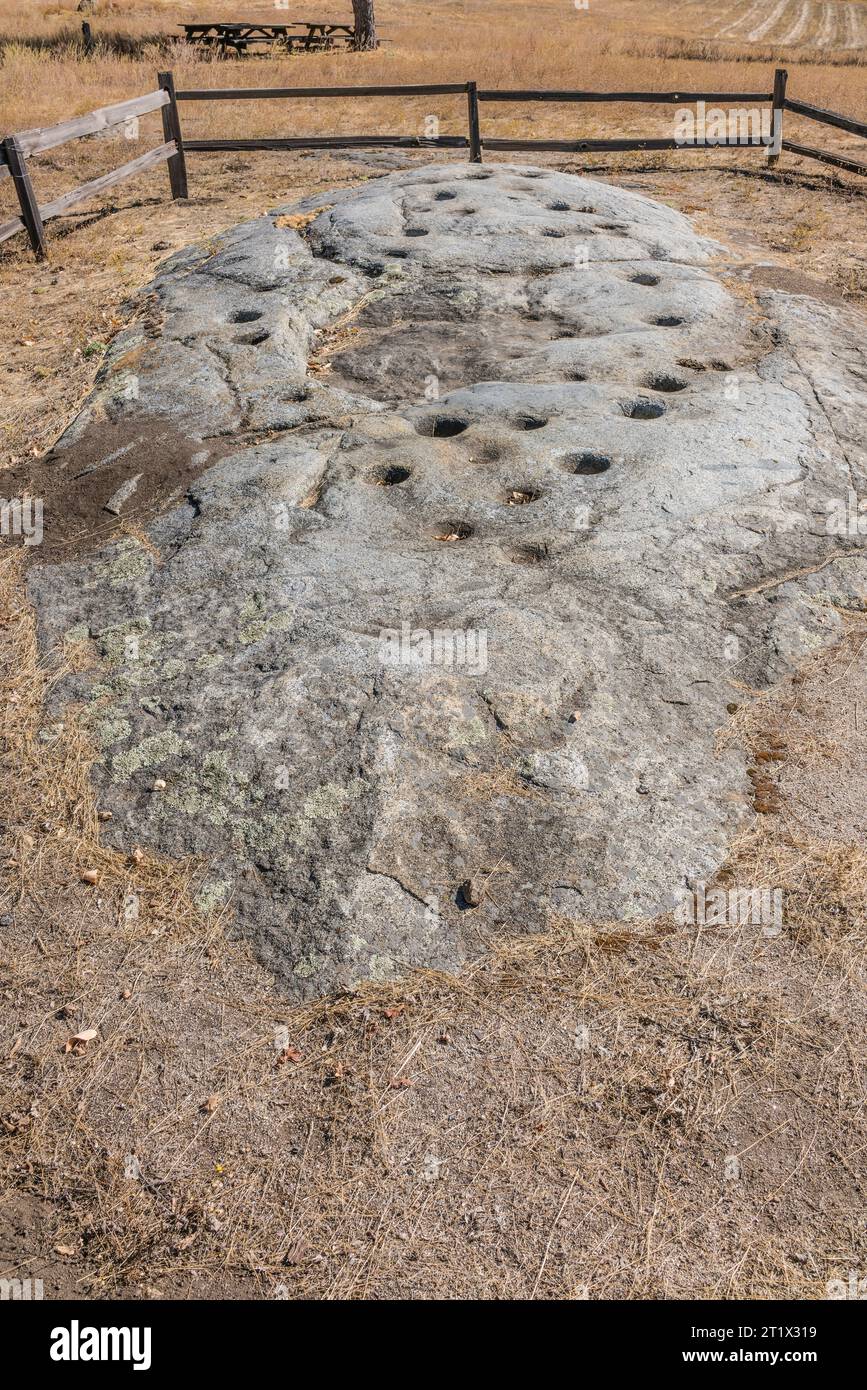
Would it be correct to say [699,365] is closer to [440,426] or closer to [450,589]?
[440,426]

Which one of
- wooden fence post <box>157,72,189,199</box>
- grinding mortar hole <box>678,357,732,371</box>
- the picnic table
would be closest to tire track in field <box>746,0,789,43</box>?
the picnic table

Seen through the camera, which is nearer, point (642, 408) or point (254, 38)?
point (642, 408)

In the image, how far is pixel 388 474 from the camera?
5.65 m

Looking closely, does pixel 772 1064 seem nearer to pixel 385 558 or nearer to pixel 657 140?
pixel 385 558

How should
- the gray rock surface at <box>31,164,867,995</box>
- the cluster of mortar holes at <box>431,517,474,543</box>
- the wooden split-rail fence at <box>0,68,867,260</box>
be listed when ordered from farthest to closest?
the wooden split-rail fence at <box>0,68,867,260</box>, the cluster of mortar holes at <box>431,517,474,543</box>, the gray rock surface at <box>31,164,867,995</box>

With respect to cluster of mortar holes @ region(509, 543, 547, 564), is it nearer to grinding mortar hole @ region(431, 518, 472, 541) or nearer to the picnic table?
grinding mortar hole @ region(431, 518, 472, 541)

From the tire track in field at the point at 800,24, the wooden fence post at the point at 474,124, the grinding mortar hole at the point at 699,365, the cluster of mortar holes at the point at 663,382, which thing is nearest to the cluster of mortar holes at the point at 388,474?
the cluster of mortar holes at the point at 663,382

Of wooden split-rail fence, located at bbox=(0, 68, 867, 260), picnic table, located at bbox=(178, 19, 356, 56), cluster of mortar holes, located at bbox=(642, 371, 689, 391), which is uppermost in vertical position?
picnic table, located at bbox=(178, 19, 356, 56)

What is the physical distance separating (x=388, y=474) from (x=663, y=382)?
2.10 meters

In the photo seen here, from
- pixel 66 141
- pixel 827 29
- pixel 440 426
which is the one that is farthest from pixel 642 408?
pixel 827 29

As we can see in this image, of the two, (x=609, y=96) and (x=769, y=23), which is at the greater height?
(x=769, y=23)

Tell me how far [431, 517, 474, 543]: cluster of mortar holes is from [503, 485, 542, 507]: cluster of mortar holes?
309mm

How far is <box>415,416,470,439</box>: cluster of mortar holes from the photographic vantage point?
6.13 m

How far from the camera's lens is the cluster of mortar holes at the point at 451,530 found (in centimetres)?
523
